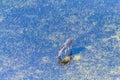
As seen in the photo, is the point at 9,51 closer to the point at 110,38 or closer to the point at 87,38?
the point at 87,38

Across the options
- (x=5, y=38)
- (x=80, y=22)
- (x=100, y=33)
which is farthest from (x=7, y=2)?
(x=100, y=33)

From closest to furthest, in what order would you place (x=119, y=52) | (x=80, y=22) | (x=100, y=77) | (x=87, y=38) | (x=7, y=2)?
1. (x=100, y=77)
2. (x=119, y=52)
3. (x=87, y=38)
4. (x=80, y=22)
5. (x=7, y=2)

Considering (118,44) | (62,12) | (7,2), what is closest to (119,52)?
(118,44)

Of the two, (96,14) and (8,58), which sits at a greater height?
(96,14)

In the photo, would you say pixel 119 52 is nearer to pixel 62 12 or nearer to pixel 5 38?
pixel 62 12

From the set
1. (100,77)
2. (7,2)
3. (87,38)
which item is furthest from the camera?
(7,2)

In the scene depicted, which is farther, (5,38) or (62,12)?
(62,12)
